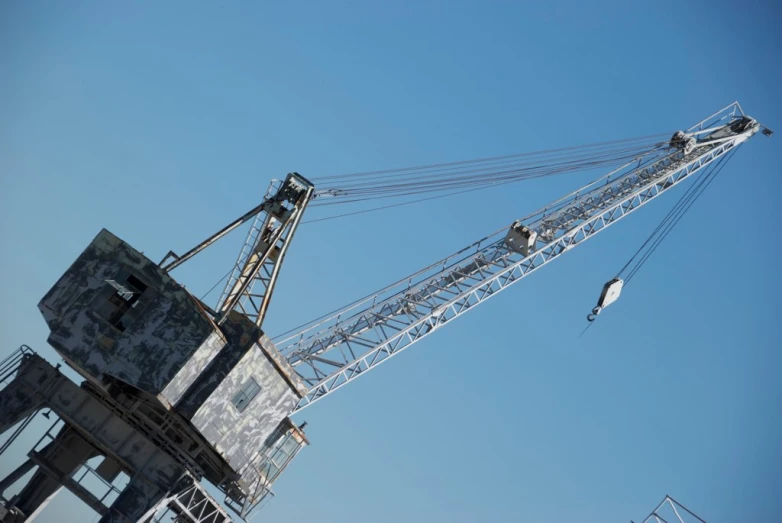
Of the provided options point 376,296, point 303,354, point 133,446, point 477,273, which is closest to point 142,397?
point 133,446

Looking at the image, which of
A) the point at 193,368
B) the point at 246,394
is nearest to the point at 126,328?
the point at 193,368

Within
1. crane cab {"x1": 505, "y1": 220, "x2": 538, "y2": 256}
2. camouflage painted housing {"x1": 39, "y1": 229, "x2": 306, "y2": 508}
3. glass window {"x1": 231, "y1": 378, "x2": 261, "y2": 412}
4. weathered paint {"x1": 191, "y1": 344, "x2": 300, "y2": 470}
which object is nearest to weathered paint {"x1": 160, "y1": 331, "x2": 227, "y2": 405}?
camouflage painted housing {"x1": 39, "y1": 229, "x2": 306, "y2": 508}

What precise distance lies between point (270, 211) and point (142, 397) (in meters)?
11.5

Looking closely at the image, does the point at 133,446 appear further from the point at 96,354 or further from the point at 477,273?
the point at 477,273

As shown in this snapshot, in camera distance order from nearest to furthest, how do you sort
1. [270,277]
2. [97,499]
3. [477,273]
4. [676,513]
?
[676,513] → [97,499] → [270,277] → [477,273]

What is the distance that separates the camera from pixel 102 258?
130ft

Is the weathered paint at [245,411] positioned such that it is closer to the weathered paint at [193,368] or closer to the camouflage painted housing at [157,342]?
the camouflage painted housing at [157,342]

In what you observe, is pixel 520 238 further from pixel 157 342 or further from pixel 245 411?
pixel 157 342

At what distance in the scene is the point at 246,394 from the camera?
40000 millimetres

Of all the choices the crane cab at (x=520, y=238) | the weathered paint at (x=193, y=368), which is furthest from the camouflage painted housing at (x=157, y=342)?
the crane cab at (x=520, y=238)

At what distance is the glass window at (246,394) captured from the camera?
39.7m

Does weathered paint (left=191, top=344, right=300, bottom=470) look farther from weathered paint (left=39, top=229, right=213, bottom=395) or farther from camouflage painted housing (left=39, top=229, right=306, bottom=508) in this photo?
weathered paint (left=39, top=229, right=213, bottom=395)

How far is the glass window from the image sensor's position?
3969 centimetres

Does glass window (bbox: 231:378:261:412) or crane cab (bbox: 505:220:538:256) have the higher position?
crane cab (bbox: 505:220:538:256)
